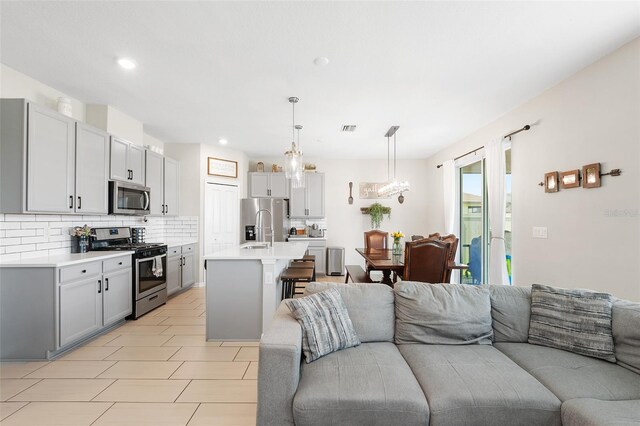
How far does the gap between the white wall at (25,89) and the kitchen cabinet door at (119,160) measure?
65 cm

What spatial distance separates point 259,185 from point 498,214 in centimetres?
456

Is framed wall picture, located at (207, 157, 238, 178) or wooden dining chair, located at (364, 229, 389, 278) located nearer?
wooden dining chair, located at (364, 229, 389, 278)

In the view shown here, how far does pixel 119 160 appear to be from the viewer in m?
3.90

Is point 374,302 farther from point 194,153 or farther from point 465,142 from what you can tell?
point 194,153

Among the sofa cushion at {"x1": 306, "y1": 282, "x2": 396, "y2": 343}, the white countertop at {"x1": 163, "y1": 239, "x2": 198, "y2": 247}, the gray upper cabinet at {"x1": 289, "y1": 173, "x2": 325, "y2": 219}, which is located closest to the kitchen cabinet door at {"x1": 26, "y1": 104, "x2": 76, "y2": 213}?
the white countertop at {"x1": 163, "y1": 239, "x2": 198, "y2": 247}

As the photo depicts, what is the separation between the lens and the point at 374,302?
2.16 metres

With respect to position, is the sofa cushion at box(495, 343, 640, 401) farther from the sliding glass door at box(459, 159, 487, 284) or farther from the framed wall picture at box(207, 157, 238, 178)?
the framed wall picture at box(207, 157, 238, 178)

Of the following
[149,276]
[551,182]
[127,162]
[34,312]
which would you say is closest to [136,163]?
[127,162]

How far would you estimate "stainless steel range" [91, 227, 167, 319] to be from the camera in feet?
12.4

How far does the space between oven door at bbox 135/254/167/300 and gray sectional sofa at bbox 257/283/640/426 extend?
9.02 ft

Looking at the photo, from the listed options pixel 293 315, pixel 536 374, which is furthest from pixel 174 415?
pixel 536 374

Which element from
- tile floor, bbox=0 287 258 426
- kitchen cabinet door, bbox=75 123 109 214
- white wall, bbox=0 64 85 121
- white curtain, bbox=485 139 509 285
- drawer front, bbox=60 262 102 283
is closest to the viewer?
tile floor, bbox=0 287 258 426

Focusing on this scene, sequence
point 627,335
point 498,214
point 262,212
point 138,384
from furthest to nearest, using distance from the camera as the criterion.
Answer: point 262,212
point 498,214
point 138,384
point 627,335

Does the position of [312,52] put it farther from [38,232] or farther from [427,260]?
[38,232]
